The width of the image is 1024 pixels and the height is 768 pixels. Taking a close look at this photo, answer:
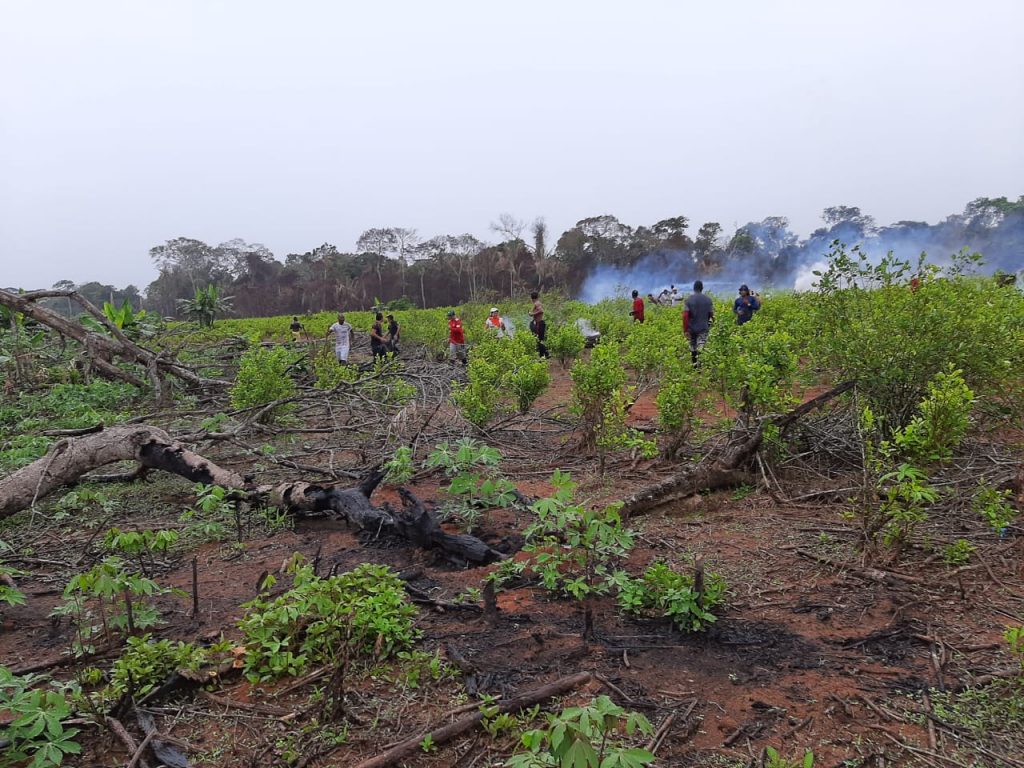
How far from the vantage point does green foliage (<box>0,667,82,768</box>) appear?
Answer: 200 centimetres

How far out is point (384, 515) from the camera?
4285 mm

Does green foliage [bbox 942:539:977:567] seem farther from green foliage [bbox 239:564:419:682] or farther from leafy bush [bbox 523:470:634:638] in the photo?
green foliage [bbox 239:564:419:682]

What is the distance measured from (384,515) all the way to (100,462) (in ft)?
9.15

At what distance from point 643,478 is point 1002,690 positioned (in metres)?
3.24

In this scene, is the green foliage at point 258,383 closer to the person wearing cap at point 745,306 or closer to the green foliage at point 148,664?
the green foliage at point 148,664

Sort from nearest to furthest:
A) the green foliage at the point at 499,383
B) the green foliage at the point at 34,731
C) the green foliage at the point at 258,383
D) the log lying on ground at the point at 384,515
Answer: the green foliage at the point at 34,731
the log lying on ground at the point at 384,515
the green foliage at the point at 499,383
the green foliage at the point at 258,383

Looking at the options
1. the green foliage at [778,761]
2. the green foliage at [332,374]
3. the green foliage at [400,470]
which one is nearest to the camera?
the green foliage at [778,761]

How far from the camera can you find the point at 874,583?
→ 3270mm

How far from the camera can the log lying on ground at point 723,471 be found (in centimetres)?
470

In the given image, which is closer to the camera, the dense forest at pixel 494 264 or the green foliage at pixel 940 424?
the green foliage at pixel 940 424

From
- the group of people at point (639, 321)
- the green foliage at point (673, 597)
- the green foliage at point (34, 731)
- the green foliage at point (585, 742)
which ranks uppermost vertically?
the group of people at point (639, 321)

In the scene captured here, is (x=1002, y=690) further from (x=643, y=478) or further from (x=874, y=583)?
(x=643, y=478)

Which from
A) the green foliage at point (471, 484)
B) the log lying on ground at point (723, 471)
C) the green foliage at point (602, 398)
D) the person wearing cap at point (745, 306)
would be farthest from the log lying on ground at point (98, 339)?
the person wearing cap at point (745, 306)

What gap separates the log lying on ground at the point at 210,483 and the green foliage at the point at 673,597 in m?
1.01
